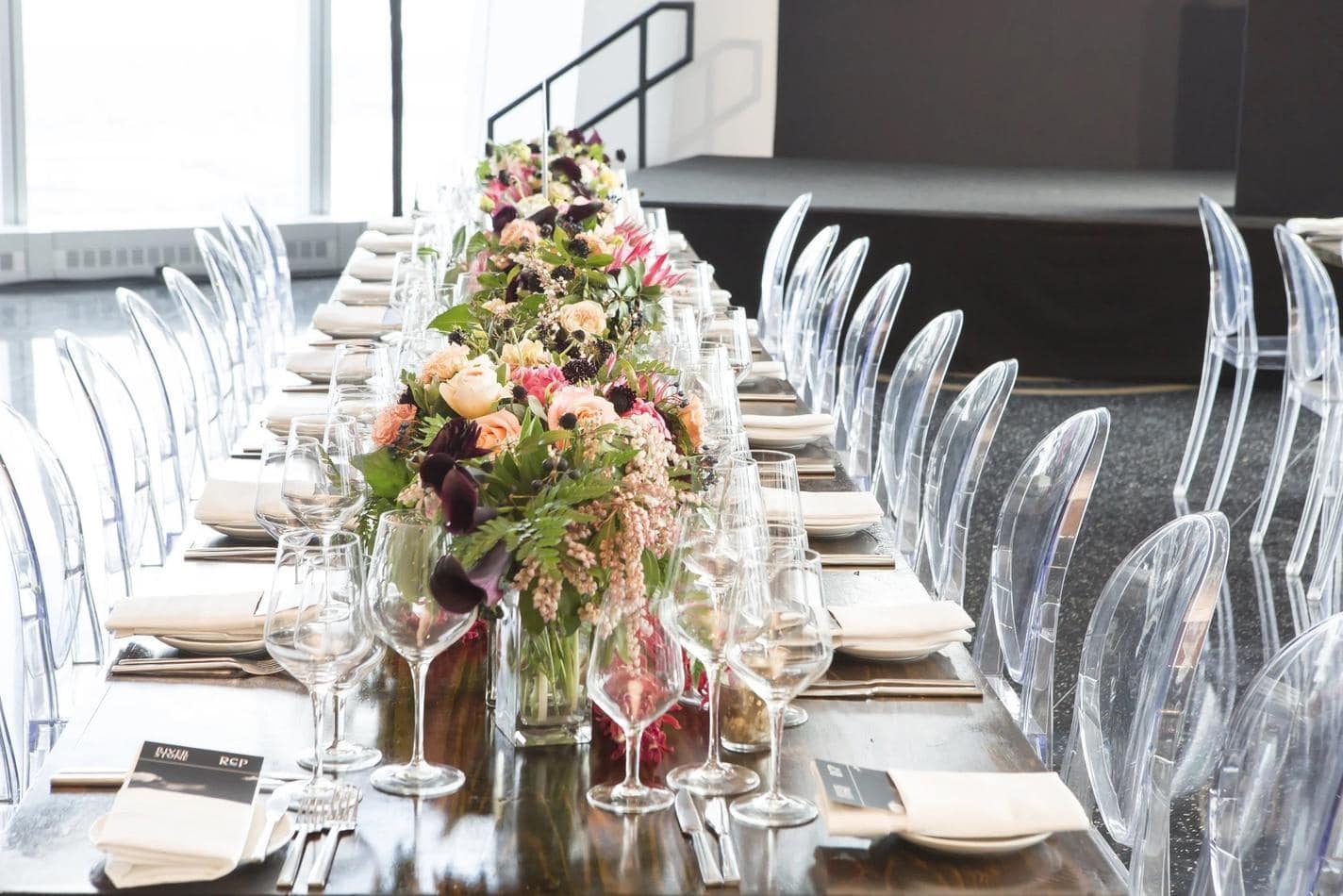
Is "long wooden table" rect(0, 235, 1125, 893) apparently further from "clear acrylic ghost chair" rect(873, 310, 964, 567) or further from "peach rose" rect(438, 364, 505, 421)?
"clear acrylic ghost chair" rect(873, 310, 964, 567)

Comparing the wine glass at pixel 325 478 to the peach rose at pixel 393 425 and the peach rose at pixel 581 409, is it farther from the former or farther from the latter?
the peach rose at pixel 581 409

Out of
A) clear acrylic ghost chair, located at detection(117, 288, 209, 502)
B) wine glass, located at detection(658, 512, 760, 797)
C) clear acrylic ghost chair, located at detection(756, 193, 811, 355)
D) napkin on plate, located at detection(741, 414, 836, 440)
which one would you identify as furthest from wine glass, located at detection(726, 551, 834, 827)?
clear acrylic ghost chair, located at detection(756, 193, 811, 355)

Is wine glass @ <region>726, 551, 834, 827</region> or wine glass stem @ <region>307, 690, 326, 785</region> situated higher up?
wine glass @ <region>726, 551, 834, 827</region>

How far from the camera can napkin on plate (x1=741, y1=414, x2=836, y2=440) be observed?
3.17m

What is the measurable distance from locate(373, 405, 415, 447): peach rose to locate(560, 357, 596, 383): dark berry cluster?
215 millimetres

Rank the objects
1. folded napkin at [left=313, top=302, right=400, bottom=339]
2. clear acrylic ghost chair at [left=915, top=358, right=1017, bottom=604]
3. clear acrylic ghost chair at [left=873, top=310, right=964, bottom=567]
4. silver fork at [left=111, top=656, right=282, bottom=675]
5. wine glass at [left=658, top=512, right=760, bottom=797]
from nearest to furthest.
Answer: wine glass at [left=658, top=512, right=760, bottom=797]
silver fork at [left=111, top=656, right=282, bottom=675]
clear acrylic ghost chair at [left=915, top=358, right=1017, bottom=604]
clear acrylic ghost chair at [left=873, top=310, right=964, bottom=567]
folded napkin at [left=313, top=302, right=400, bottom=339]

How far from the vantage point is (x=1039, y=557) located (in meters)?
2.60

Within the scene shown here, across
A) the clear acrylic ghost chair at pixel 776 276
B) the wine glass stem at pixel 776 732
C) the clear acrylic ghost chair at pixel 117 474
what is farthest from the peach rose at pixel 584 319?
the clear acrylic ghost chair at pixel 776 276

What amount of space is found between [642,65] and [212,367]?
293 inches

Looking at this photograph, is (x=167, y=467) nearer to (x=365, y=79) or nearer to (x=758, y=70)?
(x=365, y=79)

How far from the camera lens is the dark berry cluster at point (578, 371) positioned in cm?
195

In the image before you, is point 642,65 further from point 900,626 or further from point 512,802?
point 512,802

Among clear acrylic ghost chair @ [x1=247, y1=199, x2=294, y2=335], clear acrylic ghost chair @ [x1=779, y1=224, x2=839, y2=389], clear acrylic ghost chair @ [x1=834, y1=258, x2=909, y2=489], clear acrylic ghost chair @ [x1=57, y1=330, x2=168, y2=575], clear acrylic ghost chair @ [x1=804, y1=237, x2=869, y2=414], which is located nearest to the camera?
clear acrylic ghost chair @ [x1=57, y1=330, x2=168, y2=575]

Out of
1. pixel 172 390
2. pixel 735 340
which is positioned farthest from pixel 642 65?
pixel 735 340
